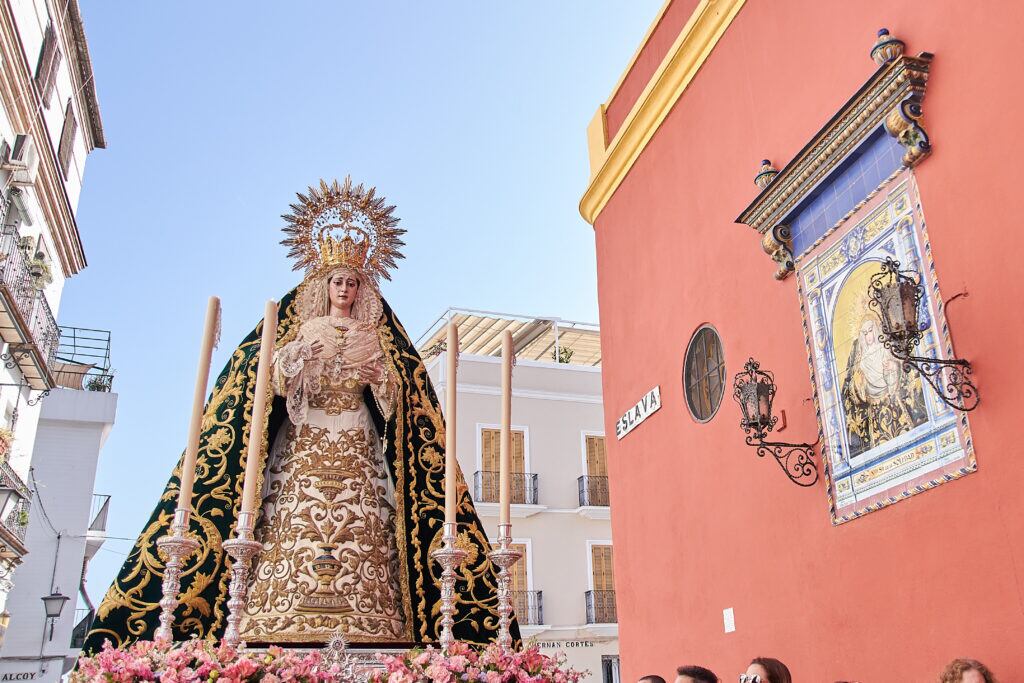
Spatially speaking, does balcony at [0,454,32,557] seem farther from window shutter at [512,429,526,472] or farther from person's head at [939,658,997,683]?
person's head at [939,658,997,683]

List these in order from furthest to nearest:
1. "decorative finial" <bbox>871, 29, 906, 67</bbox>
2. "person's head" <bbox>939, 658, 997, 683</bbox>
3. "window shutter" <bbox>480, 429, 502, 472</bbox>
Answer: "window shutter" <bbox>480, 429, 502, 472</bbox> < "decorative finial" <bbox>871, 29, 906, 67</bbox> < "person's head" <bbox>939, 658, 997, 683</bbox>

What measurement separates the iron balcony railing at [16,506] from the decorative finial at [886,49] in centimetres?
897

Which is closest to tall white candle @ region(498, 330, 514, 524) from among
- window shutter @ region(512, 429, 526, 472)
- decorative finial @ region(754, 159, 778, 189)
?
decorative finial @ region(754, 159, 778, 189)

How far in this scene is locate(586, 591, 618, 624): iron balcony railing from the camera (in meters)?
12.9

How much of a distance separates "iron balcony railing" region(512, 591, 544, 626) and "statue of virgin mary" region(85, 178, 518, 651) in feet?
32.3

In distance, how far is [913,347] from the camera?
3438 mm

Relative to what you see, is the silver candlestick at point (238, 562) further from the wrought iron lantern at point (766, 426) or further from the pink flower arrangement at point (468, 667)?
the wrought iron lantern at point (766, 426)

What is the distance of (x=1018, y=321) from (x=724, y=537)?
2.31 m

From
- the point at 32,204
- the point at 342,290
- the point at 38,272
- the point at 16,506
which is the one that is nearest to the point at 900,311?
the point at 342,290

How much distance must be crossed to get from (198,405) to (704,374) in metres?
3.83

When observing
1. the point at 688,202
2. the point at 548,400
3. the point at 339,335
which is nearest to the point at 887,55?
the point at 688,202

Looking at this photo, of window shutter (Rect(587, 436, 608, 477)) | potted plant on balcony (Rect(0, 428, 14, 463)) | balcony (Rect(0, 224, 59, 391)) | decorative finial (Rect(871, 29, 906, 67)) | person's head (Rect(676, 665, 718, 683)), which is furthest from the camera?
window shutter (Rect(587, 436, 608, 477))

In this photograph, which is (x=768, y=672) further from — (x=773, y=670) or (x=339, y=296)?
(x=339, y=296)

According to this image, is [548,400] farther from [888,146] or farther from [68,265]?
[888,146]
